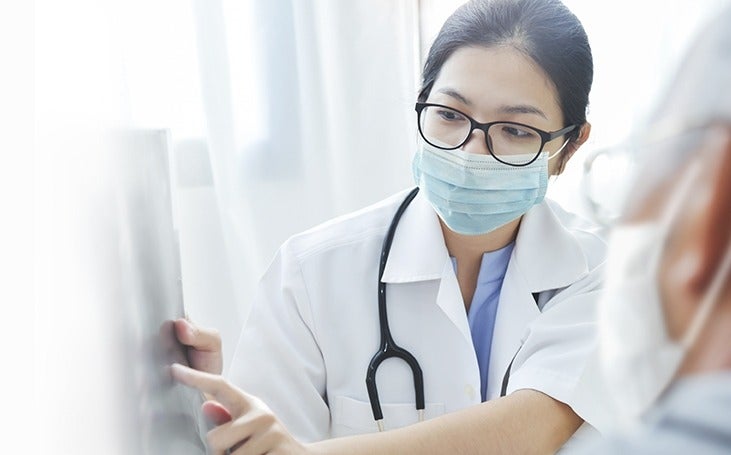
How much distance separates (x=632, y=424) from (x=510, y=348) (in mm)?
949

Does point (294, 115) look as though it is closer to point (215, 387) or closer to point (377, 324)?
point (377, 324)

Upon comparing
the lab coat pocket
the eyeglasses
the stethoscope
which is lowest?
the lab coat pocket

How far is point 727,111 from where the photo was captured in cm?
29

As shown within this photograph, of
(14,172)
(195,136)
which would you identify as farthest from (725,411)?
(195,136)

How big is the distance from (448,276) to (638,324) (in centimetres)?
94

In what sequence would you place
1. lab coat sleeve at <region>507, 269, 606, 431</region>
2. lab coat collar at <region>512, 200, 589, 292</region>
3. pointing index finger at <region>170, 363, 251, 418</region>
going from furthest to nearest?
lab coat collar at <region>512, 200, 589, 292</region>, lab coat sleeve at <region>507, 269, 606, 431</region>, pointing index finger at <region>170, 363, 251, 418</region>

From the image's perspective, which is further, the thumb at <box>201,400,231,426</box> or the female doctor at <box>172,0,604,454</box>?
the female doctor at <box>172,0,604,454</box>

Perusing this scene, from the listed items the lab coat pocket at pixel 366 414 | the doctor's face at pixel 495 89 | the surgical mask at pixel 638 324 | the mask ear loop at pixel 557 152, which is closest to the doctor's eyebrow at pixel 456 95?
the doctor's face at pixel 495 89

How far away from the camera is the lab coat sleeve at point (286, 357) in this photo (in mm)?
1182

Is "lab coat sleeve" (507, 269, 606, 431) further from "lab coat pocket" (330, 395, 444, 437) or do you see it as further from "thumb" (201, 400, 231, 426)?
"thumb" (201, 400, 231, 426)

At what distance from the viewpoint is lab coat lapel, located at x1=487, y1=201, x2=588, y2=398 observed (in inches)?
49.4

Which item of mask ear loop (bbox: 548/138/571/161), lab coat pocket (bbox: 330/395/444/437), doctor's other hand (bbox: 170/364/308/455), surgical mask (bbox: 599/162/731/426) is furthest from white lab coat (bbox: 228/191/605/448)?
surgical mask (bbox: 599/162/731/426)

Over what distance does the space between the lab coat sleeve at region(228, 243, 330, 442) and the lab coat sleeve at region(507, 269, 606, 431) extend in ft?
0.92

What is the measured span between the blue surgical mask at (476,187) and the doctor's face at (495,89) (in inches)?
1.1
